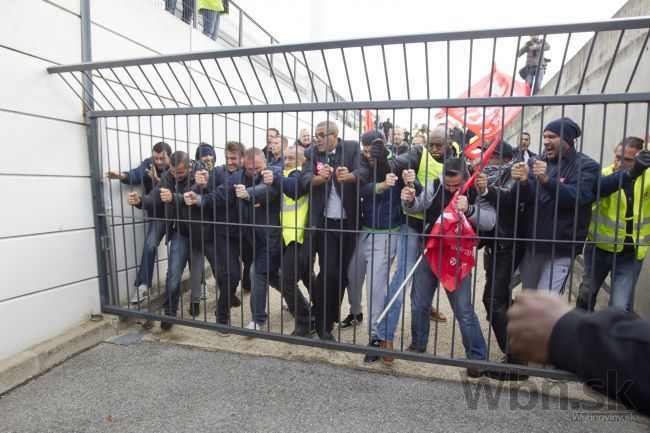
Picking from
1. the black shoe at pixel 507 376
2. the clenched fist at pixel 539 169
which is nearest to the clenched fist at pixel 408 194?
the clenched fist at pixel 539 169

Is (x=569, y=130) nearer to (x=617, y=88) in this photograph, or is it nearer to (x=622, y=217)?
(x=622, y=217)

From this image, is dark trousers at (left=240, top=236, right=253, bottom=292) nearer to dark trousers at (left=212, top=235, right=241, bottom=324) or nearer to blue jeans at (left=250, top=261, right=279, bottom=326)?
dark trousers at (left=212, top=235, right=241, bottom=324)

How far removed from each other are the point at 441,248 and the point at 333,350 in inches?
50.7

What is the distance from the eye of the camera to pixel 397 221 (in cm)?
356

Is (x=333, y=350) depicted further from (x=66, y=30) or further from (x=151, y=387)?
(x=66, y=30)

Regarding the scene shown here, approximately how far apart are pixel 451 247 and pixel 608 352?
7.56ft

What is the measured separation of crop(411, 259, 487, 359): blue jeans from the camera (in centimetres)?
328

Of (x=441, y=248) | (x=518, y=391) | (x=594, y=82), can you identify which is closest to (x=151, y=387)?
(x=441, y=248)

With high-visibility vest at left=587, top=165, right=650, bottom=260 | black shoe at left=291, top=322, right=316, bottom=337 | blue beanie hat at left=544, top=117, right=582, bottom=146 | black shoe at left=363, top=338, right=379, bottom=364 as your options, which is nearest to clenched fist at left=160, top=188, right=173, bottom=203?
black shoe at left=291, top=322, right=316, bottom=337

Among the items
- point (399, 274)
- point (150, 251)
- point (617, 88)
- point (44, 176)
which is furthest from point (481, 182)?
point (44, 176)

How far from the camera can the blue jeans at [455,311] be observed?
3281 millimetres

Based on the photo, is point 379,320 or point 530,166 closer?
point 530,166

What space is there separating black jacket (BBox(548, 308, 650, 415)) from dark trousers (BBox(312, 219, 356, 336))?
8.59 ft

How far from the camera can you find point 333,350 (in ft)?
11.9
